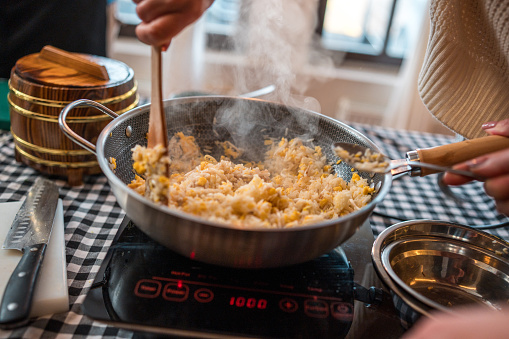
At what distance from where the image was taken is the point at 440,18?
104 cm

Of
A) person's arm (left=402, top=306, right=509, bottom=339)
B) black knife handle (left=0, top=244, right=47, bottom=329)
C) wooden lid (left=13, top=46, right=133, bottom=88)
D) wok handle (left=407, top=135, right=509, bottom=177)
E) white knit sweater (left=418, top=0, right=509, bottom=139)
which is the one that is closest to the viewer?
person's arm (left=402, top=306, right=509, bottom=339)

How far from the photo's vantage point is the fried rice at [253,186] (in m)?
0.81

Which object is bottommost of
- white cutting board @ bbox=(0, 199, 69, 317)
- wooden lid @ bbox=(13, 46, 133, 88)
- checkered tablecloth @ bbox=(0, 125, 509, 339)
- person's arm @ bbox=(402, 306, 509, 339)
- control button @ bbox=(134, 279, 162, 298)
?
checkered tablecloth @ bbox=(0, 125, 509, 339)

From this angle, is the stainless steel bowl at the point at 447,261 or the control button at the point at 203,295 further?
the stainless steel bowl at the point at 447,261

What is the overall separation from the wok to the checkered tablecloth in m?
0.18

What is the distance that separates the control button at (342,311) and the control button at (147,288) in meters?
0.37

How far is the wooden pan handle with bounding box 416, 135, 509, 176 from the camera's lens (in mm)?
875

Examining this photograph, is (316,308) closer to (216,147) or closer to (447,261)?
(447,261)

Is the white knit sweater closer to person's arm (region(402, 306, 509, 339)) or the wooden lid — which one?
person's arm (region(402, 306, 509, 339))

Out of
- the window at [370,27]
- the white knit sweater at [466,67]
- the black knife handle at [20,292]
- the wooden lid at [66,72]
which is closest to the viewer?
the black knife handle at [20,292]

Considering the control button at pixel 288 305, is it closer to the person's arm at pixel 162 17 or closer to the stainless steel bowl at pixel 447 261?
the stainless steel bowl at pixel 447 261

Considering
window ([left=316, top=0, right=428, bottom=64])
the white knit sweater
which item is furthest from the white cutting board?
window ([left=316, top=0, right=428, bottom=64])

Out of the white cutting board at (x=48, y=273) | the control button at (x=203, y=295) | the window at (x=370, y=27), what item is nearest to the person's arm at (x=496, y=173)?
the control button at (x=203, y=295)

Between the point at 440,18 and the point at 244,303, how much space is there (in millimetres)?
929
